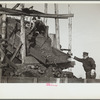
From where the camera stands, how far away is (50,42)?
2189mm

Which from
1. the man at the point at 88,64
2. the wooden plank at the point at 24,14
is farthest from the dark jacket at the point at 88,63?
the wooden plank at the point at 24,14

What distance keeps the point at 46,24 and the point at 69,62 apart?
0.27 metres

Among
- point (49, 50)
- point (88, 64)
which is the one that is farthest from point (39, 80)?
point (88, 64)

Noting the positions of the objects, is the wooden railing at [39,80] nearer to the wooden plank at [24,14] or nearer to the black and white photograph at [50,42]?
the black and white photograph at [50,42]

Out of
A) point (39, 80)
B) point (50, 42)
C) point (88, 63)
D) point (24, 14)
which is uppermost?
point (24, 14)

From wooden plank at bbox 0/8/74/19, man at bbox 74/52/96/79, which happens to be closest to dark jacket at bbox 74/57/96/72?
man at bbox 74/52/96/79

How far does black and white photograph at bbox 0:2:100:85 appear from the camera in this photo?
213 cm

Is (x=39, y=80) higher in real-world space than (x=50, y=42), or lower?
lower

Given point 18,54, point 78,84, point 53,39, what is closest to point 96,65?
point 78,84

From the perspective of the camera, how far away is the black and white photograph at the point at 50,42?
213 cm

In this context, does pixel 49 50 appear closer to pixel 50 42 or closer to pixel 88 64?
pixel 50 42

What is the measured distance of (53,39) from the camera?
2.17 metres

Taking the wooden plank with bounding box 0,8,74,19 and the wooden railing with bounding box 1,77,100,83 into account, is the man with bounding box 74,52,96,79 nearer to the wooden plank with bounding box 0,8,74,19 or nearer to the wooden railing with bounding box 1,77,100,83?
Result: the wooden railing with bounding box 1,77,100,83

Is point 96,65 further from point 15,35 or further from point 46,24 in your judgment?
point 15,35
